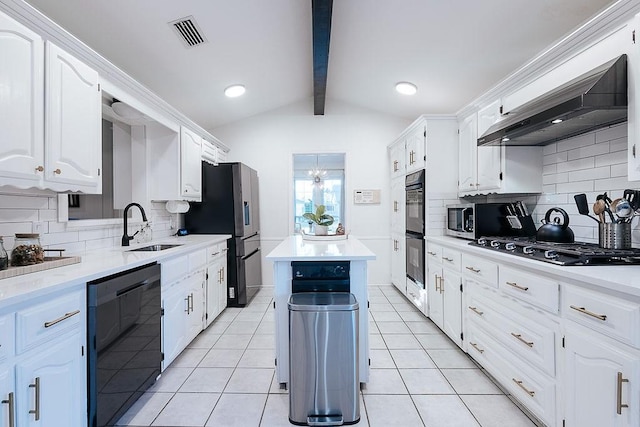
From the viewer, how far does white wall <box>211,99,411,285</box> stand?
4906 mm

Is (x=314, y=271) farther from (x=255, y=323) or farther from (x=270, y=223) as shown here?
(x=270, y=223)

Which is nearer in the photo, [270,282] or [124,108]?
[124,108]

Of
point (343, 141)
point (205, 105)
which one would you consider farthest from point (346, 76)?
point (205, 105)

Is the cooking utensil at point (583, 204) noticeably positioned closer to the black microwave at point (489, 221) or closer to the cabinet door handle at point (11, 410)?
the black microwave at point (489, 221)

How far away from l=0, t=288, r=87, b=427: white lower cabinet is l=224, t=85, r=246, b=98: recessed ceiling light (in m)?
2.97

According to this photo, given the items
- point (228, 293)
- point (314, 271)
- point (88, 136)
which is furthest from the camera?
point (228, 293)

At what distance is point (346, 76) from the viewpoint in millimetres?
4027

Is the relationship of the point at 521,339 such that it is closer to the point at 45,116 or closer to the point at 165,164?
the point at 45,116

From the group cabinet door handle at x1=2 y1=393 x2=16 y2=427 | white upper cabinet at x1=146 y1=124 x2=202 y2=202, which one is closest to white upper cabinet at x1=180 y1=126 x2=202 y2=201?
white upper cabinet at x1=146 y1=124 x2=202 y2=202

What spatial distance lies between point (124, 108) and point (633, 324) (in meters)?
3.19

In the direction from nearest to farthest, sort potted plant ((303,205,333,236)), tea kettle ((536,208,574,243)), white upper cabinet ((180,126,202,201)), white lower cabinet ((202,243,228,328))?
tea kettle ((536,208,574,243)), potted plant ((303,205,333,236)), white lower cabinet ((202,243,228,328)), white upper cabinet ((180,126,202,201))

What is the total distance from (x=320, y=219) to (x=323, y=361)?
1.39m

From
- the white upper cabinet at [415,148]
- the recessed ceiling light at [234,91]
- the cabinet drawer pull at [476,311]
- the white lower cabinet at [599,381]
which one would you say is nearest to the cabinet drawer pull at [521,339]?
the white lower cabinet at [599,381]

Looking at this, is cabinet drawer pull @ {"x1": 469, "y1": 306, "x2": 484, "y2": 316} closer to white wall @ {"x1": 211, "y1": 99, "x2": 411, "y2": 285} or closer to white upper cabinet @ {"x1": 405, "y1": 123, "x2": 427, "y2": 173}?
white upper cabinet @ {"x1": 405, "y1": 123, "x2": 427, "y2": 173}
